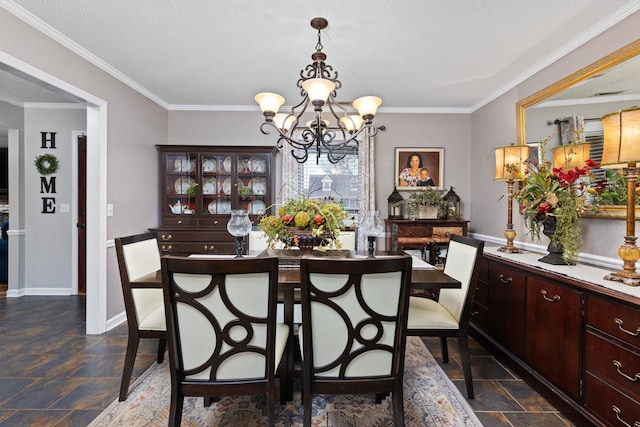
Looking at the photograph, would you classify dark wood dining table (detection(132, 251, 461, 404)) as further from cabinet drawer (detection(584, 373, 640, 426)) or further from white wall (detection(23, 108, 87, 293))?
white wall (detection(23, 108, 87, 293))

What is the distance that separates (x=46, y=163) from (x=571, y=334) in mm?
5540

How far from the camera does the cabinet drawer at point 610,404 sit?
1436 mm

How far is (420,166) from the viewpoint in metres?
4.21

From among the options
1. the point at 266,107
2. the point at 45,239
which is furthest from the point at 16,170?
the point at 266,107

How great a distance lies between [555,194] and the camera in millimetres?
2102

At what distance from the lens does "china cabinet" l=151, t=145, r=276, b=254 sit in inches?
155

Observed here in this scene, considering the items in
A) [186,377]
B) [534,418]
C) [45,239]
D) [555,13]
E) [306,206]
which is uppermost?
[555,13]

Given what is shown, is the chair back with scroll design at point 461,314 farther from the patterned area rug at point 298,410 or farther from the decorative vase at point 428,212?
the decorative vase at point 428,212

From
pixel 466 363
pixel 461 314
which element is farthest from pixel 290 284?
pixel 466 363

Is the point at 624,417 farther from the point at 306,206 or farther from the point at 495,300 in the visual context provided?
the point at 306,206

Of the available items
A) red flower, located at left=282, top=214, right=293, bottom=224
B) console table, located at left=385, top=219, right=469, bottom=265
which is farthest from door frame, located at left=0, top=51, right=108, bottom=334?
console table, located at left=385, top=219, right=469, bottom=265

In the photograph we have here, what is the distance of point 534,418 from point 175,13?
3.37 m

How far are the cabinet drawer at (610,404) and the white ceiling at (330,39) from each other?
224 cm

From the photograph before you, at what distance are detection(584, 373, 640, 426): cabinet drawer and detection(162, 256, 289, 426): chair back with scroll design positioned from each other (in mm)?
1619
